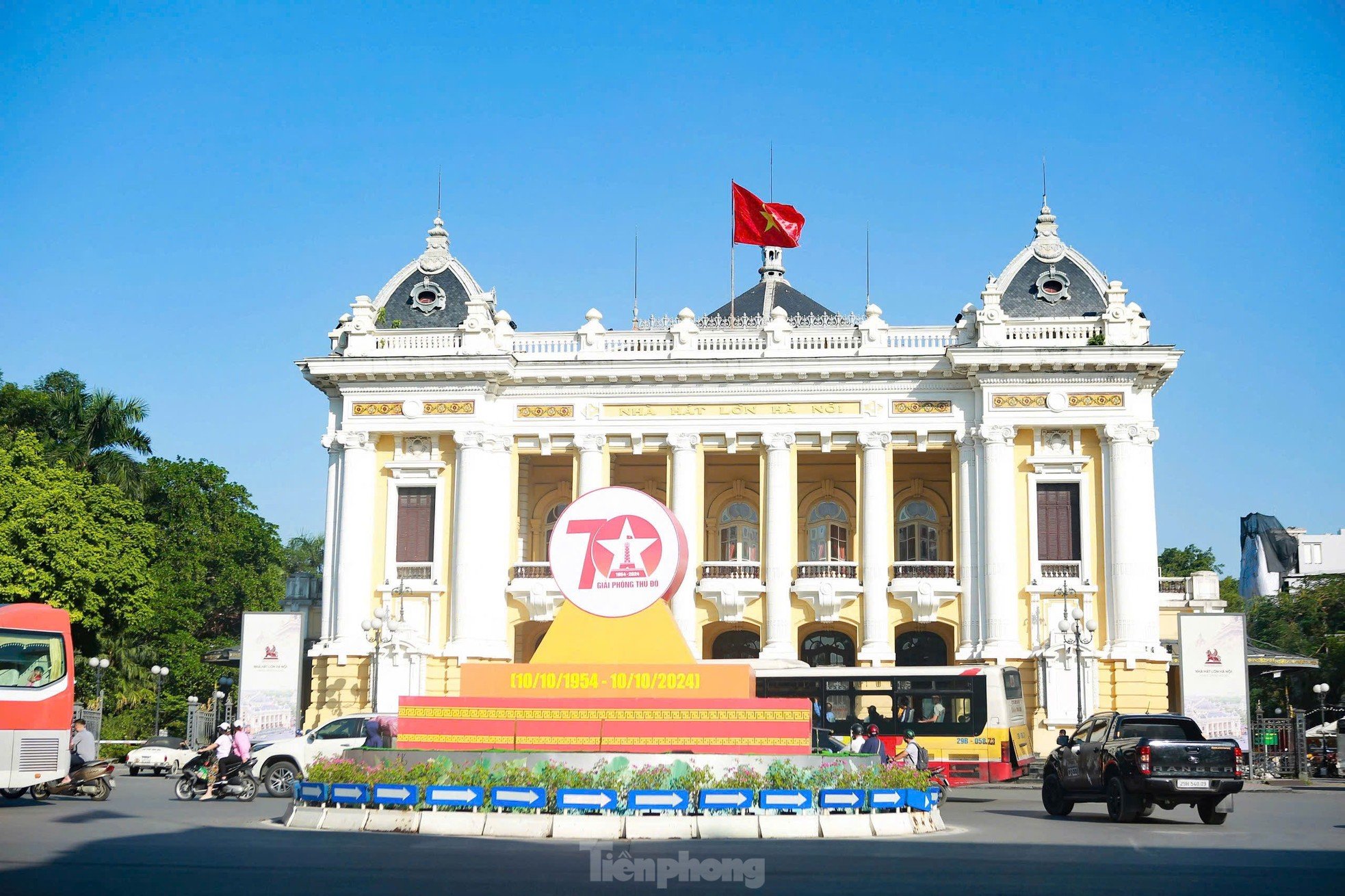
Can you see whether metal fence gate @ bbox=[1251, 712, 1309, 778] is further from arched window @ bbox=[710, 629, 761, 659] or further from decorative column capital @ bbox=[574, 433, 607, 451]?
decorative column capital @ bbox=[574, 433, 607, 451]

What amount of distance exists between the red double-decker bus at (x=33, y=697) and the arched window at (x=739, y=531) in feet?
89.1

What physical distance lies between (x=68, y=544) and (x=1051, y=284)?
3446 centimetres

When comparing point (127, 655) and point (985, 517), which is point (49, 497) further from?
point (985, 517)

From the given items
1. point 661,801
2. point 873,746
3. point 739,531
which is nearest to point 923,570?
point 739,531

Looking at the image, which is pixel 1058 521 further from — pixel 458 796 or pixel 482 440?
pixel 458 796

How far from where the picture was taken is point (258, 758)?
2983 centimetres

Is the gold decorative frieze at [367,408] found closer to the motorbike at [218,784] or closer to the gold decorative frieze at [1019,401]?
the motorbike at [218,784]

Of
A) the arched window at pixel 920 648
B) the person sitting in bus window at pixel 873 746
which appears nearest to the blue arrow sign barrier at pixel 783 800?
the person sitting in bus window at pixel 873 746

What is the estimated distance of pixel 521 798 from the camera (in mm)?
21266

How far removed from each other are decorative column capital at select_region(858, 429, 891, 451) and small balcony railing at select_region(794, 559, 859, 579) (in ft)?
12.7

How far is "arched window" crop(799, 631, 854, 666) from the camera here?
4888 cm

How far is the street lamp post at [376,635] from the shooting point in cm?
4401

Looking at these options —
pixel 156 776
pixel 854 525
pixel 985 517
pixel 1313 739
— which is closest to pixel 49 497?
pixel 156 776

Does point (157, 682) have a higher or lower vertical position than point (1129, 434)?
lower
